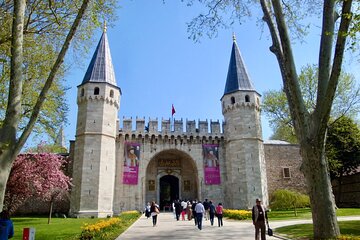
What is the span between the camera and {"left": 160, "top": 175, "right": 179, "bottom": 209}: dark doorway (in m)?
Result: 30.3

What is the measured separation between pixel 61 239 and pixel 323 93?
29.8ft

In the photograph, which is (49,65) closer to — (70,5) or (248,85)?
(70,5)

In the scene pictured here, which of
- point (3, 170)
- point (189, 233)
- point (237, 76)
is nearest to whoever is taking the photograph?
point (3, 170)

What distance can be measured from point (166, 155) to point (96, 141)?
26.3 feet

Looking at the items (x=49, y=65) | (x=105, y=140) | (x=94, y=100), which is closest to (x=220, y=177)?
(x=105, y=140)

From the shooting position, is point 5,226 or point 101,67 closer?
point 5,226

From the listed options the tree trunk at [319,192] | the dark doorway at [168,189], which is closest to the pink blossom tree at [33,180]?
the dark doorway at [168,189]

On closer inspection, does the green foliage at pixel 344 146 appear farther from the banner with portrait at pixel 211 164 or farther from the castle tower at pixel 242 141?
the banner with portrait at pixel 211 164

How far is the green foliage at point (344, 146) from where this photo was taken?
87.5ft

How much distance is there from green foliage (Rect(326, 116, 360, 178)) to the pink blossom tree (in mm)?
22135

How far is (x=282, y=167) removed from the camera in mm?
29141

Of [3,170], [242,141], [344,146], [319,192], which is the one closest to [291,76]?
[319,192]

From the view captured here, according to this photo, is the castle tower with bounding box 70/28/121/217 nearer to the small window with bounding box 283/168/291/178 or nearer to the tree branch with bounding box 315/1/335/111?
the small window with bounding box 283/168/291/178

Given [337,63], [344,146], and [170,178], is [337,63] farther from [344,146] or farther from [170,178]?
[170,178]
